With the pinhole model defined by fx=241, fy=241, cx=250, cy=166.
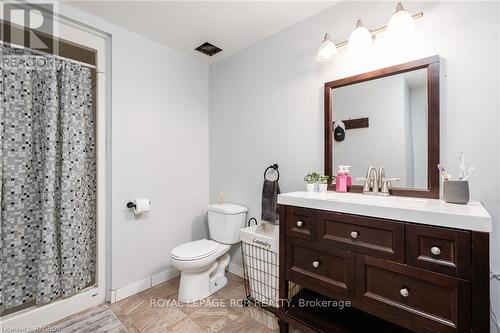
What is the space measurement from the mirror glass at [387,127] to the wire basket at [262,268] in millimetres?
762

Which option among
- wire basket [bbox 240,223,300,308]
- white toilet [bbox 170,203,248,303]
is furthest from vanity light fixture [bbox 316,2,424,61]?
white toilet [bbox 170,203,248,303]

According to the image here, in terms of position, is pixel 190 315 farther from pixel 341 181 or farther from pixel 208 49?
pixel 208 49

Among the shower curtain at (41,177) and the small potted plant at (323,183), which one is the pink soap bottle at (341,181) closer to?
the small potted plant at (323,183)

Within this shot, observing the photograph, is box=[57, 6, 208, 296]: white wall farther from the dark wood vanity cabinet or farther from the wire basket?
the dark wood vanity cabinet

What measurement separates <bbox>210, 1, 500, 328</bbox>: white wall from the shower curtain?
130cm

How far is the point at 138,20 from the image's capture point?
2.01m

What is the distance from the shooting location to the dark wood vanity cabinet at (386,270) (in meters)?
0.95

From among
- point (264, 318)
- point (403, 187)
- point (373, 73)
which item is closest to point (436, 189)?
point (403, 187)

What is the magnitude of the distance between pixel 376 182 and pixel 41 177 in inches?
94.2

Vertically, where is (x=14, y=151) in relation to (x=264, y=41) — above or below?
below

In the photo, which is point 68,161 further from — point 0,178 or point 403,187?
point 403,187

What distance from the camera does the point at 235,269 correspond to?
251 centimetres

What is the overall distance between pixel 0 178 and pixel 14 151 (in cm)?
21

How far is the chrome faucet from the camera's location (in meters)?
1.57
